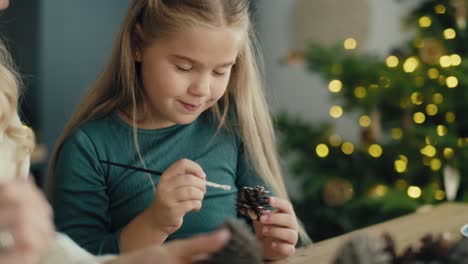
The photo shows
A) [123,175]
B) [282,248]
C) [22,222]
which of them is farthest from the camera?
[123,175]

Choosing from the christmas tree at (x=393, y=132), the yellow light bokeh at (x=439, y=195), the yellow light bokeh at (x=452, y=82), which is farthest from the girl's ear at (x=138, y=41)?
the yellow light bokeh at (x=439, y=195)

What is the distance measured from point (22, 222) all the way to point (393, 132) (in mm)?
2284

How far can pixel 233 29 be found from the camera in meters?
1.15

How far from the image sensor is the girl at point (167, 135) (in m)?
1.01

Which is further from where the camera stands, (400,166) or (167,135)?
(400,166)

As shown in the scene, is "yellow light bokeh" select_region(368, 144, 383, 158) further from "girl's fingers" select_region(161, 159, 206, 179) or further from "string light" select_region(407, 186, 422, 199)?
"girl's fingers" select_region(161, 159, 206, 179)

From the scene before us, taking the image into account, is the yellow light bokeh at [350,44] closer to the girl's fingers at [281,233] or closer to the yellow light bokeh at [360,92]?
the yellow light bokeh at [360,92]

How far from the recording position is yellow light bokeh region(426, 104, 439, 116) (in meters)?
2.45

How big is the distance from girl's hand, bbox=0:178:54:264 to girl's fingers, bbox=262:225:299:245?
53cm

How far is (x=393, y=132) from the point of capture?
2600 mm

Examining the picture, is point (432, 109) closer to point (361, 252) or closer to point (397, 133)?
point (397, 133)

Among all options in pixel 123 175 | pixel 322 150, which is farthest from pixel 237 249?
pixel 322 150

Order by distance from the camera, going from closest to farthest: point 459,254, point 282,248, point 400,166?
point 459,254 < point 282,248 < point 400,166

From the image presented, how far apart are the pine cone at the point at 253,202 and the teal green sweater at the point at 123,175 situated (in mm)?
214
